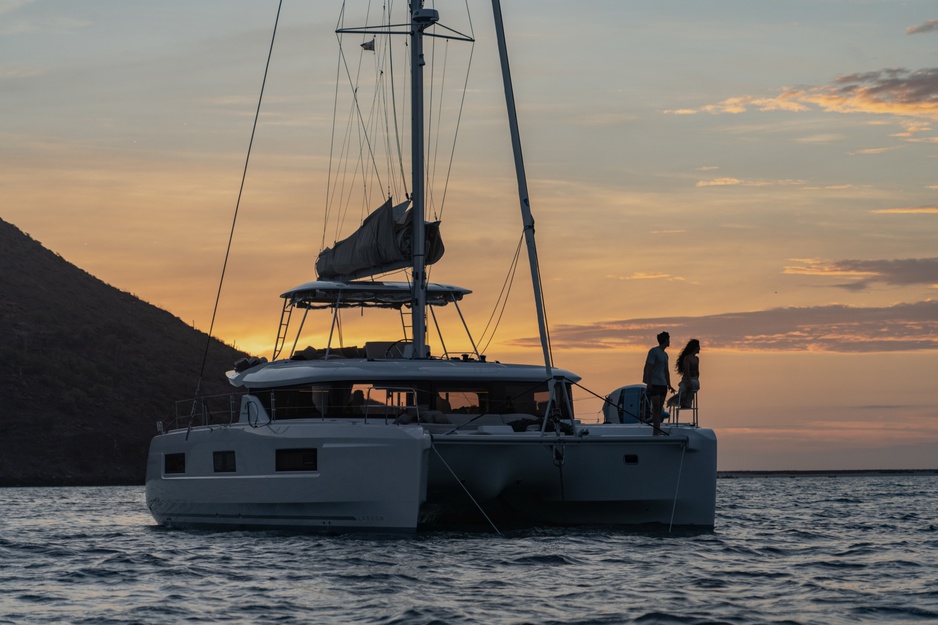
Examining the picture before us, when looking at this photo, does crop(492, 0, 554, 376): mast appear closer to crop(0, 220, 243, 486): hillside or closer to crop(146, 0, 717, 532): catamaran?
crop(146, 0, 717, 532): catamaran

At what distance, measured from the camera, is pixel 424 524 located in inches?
819

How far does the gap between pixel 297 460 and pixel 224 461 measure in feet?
7.75

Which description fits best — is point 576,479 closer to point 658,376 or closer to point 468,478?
point 468,478

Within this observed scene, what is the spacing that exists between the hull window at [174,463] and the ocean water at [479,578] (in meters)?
1.44

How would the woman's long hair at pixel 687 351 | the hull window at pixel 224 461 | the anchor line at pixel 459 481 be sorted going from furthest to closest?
the hull window at pixel 224 461, the woman's long hair at pixel 687 351, the anchor line at pixel 459 481

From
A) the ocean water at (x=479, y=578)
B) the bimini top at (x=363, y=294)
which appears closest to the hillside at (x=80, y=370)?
the bimini top at (x=363, y=294)

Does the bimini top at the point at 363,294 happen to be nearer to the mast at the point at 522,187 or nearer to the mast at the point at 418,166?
the mast at the point at 418,166

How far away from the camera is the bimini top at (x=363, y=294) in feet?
84.3

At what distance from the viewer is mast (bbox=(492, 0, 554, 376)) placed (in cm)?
2083

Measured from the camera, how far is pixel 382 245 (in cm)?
2488

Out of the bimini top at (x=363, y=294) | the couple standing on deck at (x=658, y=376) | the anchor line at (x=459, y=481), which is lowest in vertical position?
the anchor line at (x=459, y=481)

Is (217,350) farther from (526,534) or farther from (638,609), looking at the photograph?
(638,609)

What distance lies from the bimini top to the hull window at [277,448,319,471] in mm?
5287

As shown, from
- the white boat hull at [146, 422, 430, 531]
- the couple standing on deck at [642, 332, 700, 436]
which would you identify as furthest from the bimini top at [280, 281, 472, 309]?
the couple standing on deck at [642, 332, 700, 436]
